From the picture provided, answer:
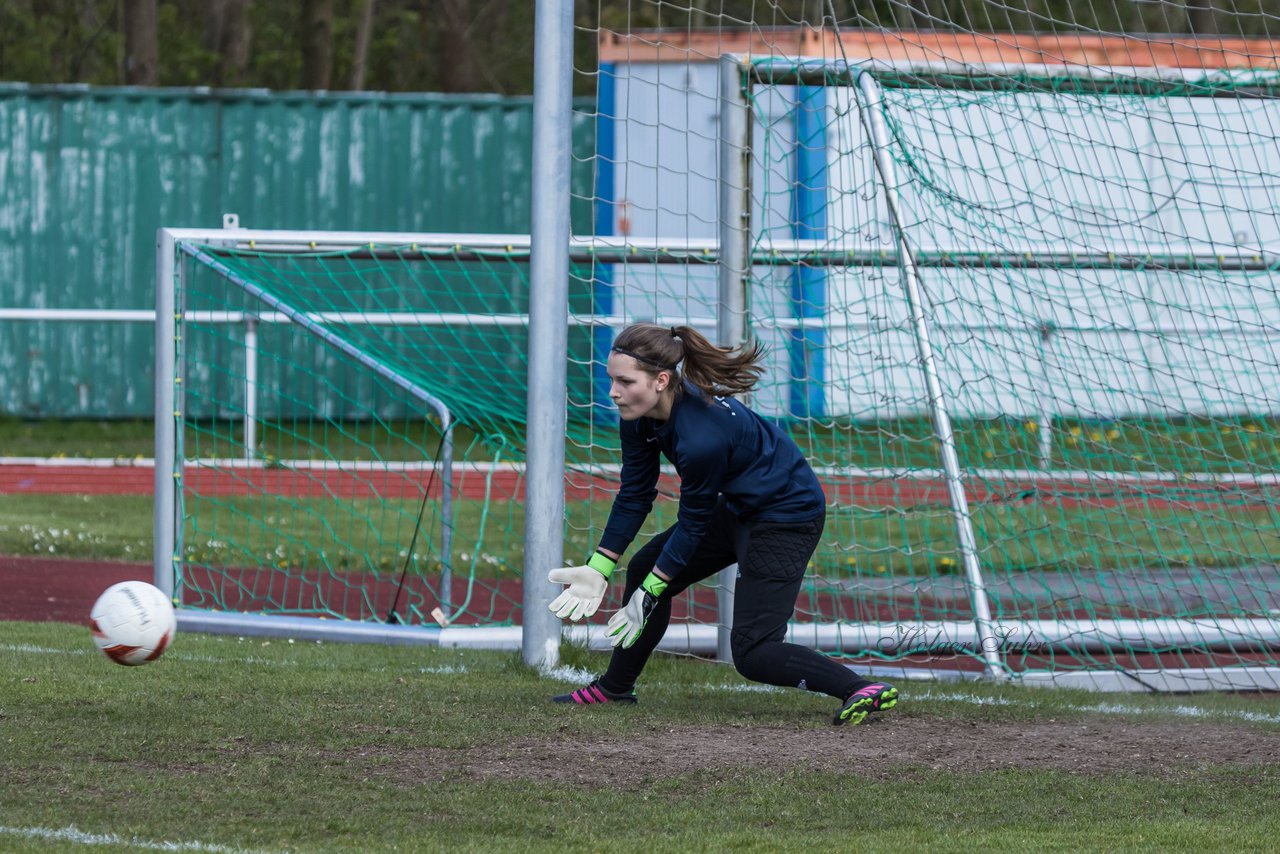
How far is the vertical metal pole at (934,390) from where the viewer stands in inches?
292

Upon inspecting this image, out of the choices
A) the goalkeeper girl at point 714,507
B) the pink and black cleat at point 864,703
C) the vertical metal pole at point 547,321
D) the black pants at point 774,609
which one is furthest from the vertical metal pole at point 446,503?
the pink and black cleat at point 864,703

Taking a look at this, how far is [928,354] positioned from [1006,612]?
5.91ft

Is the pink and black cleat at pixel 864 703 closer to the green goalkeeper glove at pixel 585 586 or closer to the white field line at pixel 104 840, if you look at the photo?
the green goalkeeper glove at pixel 585 586

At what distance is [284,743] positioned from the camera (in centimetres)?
518

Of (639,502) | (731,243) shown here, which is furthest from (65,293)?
(639,502)

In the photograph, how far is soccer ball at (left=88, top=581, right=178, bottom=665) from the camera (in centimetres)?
532

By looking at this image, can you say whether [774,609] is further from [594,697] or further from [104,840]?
[104,840]

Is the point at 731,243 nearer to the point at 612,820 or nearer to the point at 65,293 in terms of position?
the point at 612,820

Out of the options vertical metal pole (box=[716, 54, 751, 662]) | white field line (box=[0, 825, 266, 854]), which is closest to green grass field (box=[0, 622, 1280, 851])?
white field line (box=[0, 825, 266, 854])

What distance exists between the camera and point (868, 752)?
211 inches

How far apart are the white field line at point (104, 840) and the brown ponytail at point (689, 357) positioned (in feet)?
7.25

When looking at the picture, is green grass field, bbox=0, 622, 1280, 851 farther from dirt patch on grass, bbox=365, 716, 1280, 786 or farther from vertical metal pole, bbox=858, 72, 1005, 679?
vertical metal pole, bbox=858, 72, 1005, 679

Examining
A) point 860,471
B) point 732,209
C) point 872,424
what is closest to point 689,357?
point 732,209

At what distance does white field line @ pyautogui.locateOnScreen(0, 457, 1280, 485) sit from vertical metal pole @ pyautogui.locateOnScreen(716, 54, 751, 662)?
3.73 ft
